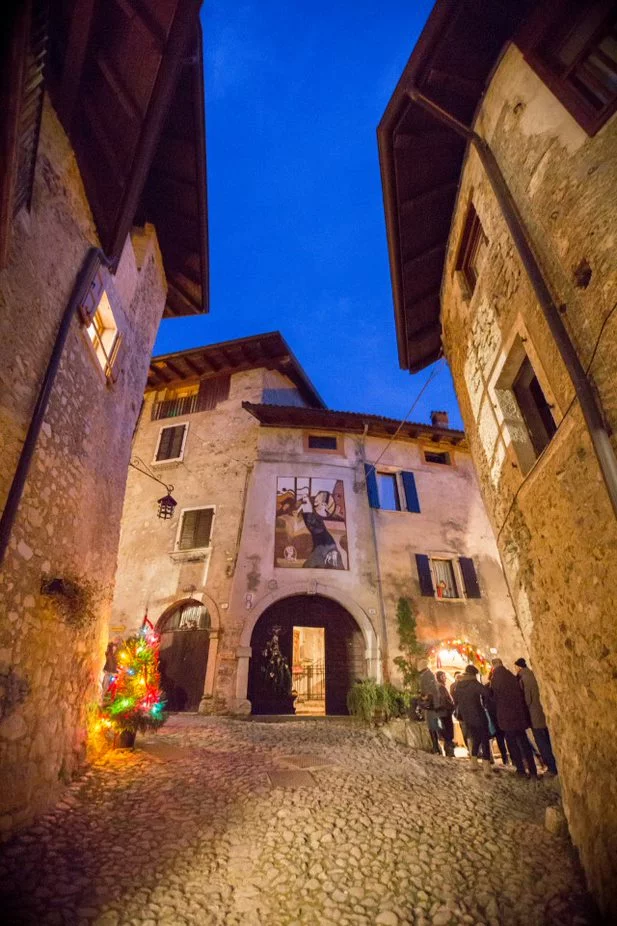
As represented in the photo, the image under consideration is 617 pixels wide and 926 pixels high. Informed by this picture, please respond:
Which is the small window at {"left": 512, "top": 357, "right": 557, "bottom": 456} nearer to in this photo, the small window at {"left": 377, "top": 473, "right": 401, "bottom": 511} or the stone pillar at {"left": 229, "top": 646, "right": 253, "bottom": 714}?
the small window at {"left": 377, "top": 473, "right": 401, "bottom": 511}

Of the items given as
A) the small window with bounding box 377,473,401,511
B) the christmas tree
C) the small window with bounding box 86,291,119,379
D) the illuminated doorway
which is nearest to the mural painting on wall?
the small window with bounding box 377,473,401,511

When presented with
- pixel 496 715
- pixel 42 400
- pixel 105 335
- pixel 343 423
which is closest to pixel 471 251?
pixel 105 335

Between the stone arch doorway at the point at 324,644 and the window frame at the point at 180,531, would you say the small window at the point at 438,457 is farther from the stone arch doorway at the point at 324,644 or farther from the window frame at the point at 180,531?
the window frame at the point at 180,531

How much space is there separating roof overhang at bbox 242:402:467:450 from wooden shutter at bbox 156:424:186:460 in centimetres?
319

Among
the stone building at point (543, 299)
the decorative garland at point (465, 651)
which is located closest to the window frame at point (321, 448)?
the decorative garland at point (465, 651)

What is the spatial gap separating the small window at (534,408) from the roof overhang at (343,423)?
1036cm

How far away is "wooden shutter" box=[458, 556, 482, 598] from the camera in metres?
13.6

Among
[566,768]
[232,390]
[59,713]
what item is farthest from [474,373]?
[232,390]

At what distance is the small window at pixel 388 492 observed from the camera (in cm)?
1487

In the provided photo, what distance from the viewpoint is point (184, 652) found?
12.6 meters

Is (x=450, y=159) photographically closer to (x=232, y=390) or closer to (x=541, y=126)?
(x=541, y=126)

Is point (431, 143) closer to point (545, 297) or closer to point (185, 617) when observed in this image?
point (545, 297)

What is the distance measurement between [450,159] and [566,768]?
23.9 ft

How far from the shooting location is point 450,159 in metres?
5.75
